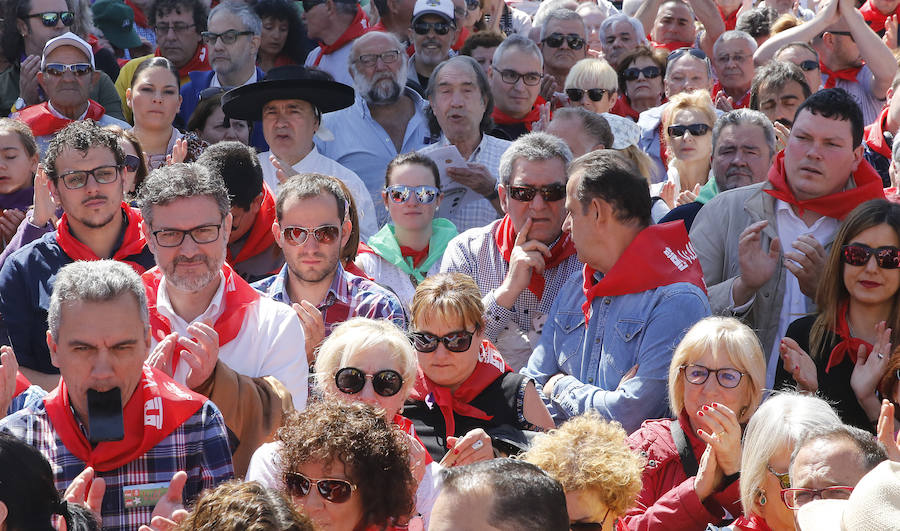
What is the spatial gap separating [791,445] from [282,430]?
159cm

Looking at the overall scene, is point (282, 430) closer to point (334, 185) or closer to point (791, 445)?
point (791, 445)

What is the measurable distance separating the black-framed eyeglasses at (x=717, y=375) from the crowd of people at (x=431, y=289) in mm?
11

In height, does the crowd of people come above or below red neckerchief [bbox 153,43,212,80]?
below

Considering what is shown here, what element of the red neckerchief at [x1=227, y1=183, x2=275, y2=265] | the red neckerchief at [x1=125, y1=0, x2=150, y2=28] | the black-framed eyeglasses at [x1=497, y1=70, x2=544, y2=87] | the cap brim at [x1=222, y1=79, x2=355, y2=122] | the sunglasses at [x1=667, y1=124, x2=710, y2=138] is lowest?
the red neckerchief at [x1=227, y1=183, x2=275, y2=265]

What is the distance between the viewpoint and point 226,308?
4605mm

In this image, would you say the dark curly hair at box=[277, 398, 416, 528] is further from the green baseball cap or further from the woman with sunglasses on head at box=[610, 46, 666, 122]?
the green baseball cap

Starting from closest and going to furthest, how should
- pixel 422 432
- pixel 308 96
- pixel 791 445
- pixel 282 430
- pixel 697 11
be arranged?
1. pixel 282 430
2. pixel 791 445
3. pixel 422 432
4. pixel 308 96
5. pixel 697 11

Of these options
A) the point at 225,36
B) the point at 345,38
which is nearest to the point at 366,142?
the point at 225,36

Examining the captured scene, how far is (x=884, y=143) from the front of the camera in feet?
22.6

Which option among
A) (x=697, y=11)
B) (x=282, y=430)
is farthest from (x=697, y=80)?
→ (x=282, y=430)

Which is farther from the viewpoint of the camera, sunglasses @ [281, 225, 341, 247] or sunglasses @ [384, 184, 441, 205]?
sunglasses @ [384, 184, 441, 205]

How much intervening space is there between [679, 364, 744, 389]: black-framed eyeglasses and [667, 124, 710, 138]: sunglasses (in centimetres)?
324

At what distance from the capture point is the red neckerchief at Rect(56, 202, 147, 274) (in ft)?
16.9

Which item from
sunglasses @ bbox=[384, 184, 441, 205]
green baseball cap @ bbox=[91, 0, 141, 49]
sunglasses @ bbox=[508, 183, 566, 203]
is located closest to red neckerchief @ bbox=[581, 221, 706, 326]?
sunglasses @ bbox=[508, 183, 566, 203]
